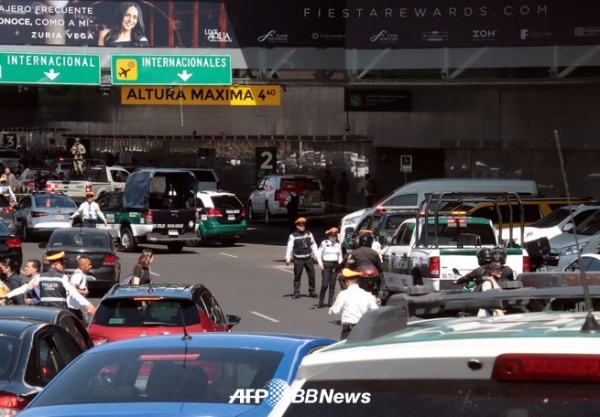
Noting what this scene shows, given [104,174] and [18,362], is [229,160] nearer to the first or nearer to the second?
[104,174]

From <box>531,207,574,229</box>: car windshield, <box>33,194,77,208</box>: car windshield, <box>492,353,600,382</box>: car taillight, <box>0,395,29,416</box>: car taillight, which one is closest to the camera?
<box>492,353,600,382</box>: car taillight

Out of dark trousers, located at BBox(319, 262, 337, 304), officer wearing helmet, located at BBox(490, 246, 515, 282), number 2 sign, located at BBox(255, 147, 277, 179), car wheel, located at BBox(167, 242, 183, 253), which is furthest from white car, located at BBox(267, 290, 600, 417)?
number 2 sign, located at BBox(255, 147, 277, 179)

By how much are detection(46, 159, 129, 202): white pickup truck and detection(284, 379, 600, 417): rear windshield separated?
144 ft

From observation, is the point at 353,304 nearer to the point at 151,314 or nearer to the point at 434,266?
Answer: the point at 151,314

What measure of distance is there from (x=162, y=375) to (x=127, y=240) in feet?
96.5

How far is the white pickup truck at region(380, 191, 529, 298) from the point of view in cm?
2112

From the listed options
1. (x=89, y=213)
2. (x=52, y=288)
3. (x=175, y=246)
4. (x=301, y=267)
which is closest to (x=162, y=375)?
(x=52, y=288)

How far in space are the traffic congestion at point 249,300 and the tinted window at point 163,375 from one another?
0.04 feet

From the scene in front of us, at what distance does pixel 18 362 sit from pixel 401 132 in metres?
42.4

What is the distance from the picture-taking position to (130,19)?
132 ft

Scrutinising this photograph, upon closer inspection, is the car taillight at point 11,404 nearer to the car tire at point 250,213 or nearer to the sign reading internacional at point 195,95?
the sign reading internacional at point 195,95

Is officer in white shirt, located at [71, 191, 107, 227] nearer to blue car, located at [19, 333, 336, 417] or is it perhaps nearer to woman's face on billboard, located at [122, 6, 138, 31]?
woman's face on billboard, located at [122, 6, 138, 31]

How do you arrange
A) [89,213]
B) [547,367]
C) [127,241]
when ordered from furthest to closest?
[127,241] → [89,213] → [547,367]

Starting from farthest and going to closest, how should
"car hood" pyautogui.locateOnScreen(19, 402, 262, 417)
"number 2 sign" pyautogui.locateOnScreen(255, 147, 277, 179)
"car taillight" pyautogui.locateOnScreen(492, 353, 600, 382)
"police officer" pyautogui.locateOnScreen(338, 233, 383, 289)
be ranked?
1. "number 2 sign" pyautogui.locateOnScreen(255, 147, 277, 179)
2. "police officer" pyautogui.locateOnScreen(338, 233, 383, 289)
3. "car hood" pyautogui.locateOnScreen(19, 402, 262, 417)
4. "car taillight" pyautogui.locateOnScreen(492, 353, 600, 382)
